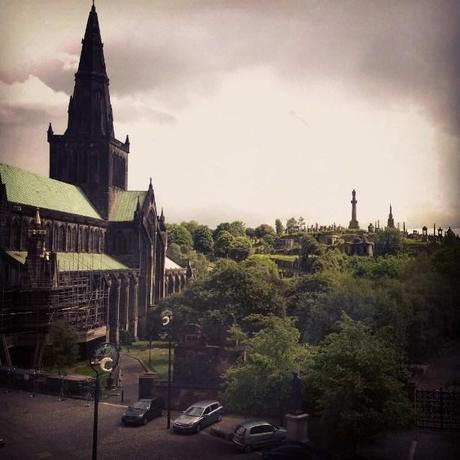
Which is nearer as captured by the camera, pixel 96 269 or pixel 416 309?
pixel 416 309

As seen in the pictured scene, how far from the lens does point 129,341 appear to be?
131ft

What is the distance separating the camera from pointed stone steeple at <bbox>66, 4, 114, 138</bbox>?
108ft

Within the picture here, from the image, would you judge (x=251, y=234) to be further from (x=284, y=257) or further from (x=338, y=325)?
(x=338, y=325)

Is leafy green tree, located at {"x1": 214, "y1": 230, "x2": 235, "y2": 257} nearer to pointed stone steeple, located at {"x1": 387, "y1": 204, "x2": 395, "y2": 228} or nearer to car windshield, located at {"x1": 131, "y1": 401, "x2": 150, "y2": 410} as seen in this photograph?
pointed stone steeple, located at {"x1": 387, "y1": 204, "x2": 395, "y2": 228}

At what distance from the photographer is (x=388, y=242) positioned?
35.0 metres

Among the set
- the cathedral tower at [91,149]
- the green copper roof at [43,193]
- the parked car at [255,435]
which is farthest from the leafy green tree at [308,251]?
the parked car at [255,435]

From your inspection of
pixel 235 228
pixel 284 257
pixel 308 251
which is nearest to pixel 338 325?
pixel 308 251

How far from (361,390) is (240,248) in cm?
3489

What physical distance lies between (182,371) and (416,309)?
12730 mm

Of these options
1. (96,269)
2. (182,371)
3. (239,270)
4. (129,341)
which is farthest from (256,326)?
(96,269)

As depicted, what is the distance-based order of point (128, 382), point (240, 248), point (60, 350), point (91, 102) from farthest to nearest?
point (240, 248) < point (91, 102) < point (60, 350) < point (128, 382)

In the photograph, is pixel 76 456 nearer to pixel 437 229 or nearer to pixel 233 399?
pixel 233 399

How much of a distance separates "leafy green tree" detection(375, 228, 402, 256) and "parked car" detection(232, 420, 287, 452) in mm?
18322

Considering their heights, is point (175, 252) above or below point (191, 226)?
below
